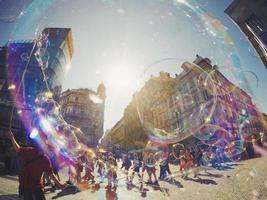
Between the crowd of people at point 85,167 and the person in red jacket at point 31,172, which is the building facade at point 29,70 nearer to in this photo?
the crowd of people at point 85,167

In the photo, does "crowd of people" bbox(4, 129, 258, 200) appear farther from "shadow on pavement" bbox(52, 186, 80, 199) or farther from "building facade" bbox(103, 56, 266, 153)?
"building facade" bbox(103, 56, 266, 153)

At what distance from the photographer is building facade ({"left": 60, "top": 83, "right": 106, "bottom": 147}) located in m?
61.4

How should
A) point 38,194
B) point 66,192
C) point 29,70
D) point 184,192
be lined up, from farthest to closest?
point 29,70 → point 66,192 → point 184,192 → point 38,194

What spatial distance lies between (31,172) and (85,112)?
207 ft

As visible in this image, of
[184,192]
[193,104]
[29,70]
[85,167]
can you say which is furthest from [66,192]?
[29,70]

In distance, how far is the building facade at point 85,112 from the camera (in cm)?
6144

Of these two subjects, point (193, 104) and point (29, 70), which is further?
point (29, 70)

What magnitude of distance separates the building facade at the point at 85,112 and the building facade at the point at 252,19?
51727mm

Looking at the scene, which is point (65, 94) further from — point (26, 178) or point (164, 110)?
point (26, 178)

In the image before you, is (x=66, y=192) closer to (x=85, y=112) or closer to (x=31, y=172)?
(x=31, y=172)

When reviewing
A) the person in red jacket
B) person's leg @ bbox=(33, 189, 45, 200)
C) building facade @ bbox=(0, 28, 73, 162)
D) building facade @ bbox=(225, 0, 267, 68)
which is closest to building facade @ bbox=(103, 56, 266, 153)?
building facade @ bbox=(225, 0, 267, 68)

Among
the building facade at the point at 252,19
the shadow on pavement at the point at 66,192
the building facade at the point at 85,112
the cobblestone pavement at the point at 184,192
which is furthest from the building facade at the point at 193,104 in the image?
the building facade at the point at 85,112

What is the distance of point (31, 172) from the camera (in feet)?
9.48

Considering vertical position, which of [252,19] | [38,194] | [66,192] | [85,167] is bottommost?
[66,192]
